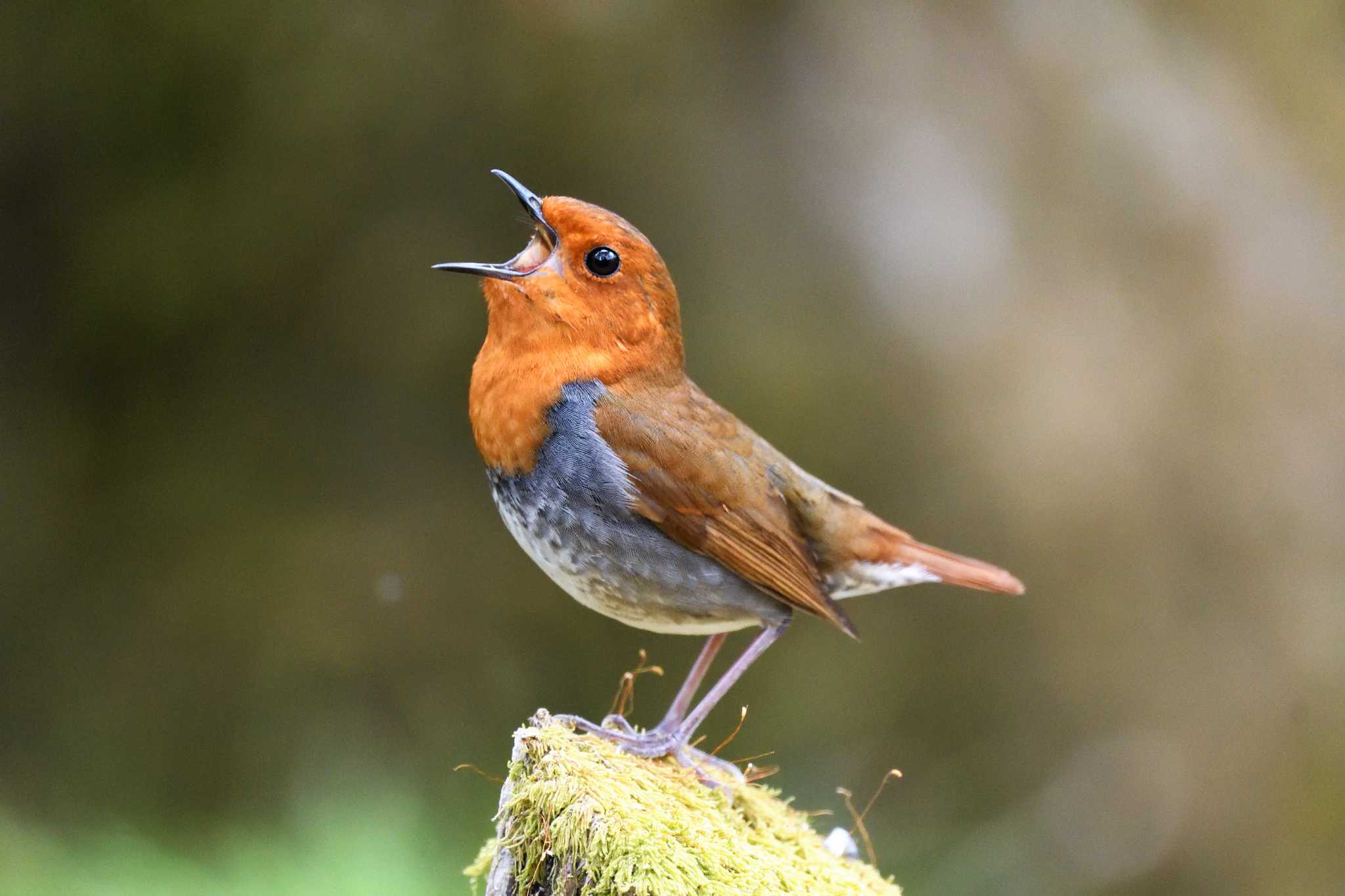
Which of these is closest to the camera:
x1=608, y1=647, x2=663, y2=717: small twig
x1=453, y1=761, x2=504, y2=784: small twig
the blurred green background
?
x1=453, y1=761, x2=504, y2=784: small twig

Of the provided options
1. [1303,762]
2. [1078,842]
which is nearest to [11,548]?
[1078,842]

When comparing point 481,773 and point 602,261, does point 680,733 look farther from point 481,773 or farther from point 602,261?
point 602,261

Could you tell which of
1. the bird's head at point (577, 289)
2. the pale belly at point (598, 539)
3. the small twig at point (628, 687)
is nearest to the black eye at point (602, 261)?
the bird's head at point (577, 289)

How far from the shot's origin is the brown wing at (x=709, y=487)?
299 cm

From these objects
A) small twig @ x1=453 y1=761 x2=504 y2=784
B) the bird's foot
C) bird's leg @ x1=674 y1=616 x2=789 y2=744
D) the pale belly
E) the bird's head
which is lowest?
small twig @ x1=453 y1=761 x2=504 y2=784

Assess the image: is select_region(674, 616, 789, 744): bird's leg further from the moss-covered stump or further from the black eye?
the black eye

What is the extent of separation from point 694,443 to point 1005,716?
11.4ft

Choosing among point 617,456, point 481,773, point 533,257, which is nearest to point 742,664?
point 617,456

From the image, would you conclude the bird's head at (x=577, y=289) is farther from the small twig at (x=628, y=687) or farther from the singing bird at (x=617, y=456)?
the small twig at (x=628, y=687)

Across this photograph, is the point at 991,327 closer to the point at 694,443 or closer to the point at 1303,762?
the point at 1303,762

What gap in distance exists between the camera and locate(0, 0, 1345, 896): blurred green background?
5.24m

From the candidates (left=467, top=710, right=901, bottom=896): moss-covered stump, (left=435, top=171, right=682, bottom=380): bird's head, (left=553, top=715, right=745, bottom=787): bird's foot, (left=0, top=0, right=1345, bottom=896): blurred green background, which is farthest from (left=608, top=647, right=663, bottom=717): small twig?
(left=0, top=0, right=1345, bottom=896): blurred green background

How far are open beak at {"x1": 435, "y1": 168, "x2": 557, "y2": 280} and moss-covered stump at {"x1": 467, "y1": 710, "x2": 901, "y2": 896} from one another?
41.7 inches

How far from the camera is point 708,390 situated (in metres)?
5.43
